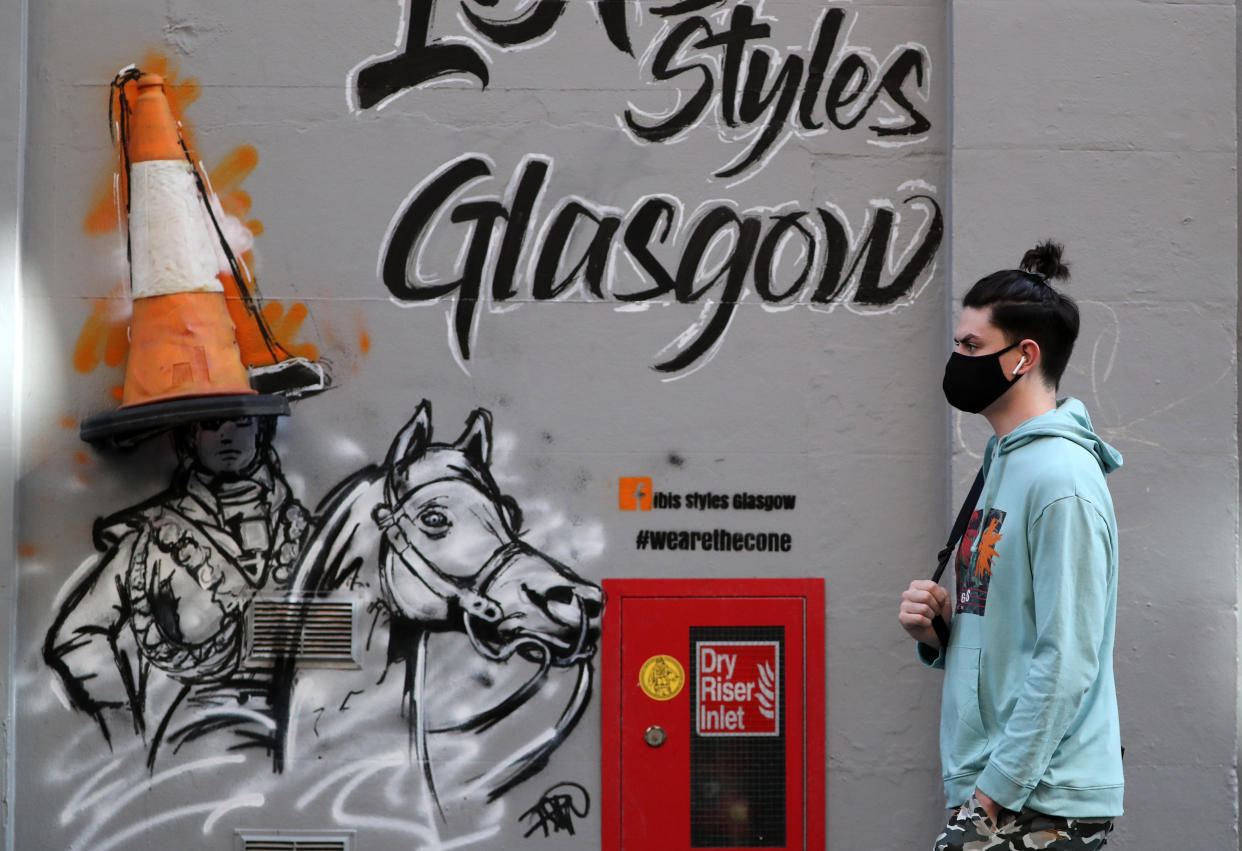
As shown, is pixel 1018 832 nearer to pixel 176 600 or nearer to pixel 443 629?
pixel 443 629

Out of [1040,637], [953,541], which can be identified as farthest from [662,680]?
[1040,637]

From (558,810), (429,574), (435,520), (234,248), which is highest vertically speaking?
(234,248)

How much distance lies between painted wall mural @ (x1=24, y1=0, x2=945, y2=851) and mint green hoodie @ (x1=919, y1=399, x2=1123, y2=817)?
212 cm

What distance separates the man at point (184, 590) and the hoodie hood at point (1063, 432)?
3.08 m

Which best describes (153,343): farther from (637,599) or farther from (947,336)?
(947,336)

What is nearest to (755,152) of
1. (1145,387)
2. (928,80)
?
(928,80)

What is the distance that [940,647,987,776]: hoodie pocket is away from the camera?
3.12 m

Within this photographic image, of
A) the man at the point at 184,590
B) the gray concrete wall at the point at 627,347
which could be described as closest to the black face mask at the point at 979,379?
the gray concrete wall at the point at 627,347

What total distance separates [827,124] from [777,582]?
76.7 inches

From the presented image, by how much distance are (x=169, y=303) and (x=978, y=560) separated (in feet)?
11.3

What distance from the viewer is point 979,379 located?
3322 millimetres

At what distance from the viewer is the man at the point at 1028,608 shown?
2926mm

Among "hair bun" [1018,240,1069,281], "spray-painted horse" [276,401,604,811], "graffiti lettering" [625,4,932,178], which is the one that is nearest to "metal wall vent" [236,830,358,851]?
"spray-painted horse" [276,401,604,811]

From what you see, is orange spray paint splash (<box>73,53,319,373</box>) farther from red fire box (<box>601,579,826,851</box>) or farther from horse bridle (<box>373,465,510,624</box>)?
red fire box (<box>601,579,826,851</box>)
